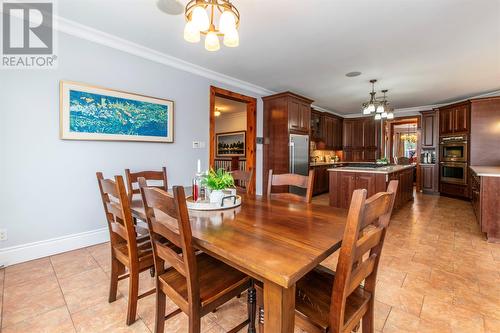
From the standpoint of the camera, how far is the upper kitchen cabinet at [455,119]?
534 centimetres

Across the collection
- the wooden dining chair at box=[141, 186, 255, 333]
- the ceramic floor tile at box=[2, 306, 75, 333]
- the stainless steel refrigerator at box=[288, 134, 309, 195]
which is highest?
the stainless steel refrigerator at box=[288, 134, 309, 195]

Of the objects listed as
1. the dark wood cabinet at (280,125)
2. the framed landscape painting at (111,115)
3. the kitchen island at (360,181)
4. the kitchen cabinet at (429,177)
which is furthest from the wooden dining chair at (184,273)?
the kitchen cabinet at (429,177)

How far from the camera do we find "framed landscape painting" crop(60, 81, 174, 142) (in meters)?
2.58

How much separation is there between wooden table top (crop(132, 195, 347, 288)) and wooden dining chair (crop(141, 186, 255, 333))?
0.08 m

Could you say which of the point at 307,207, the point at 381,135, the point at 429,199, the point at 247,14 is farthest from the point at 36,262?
the point at 381,135

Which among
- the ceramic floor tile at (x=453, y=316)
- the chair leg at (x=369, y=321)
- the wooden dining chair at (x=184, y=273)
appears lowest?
the ceramic floor tile at (x=453, y=316)

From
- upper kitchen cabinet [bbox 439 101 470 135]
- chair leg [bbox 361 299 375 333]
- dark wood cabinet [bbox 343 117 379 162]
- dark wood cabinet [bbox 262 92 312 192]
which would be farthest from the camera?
dark wood cabinet [bbox 343 117 379 162]

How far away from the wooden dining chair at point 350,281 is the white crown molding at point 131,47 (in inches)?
129

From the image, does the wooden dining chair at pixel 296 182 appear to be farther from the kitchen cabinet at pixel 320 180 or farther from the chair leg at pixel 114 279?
the kitchen cabinet at pixel 320 180

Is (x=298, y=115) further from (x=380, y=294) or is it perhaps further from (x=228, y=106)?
(x=380, y=294)

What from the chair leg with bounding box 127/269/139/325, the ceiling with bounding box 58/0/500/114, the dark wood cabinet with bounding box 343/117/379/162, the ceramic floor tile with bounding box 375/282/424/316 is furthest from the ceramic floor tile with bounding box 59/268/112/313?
the dark wood cabinet with bounding box 343/117/379/162

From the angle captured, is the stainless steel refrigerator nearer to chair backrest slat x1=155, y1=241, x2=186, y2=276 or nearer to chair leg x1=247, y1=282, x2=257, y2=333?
chair leg x1=247, y1=282, x2=257, y2=333

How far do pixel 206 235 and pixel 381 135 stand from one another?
24.7ft

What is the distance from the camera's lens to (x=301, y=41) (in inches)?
114
